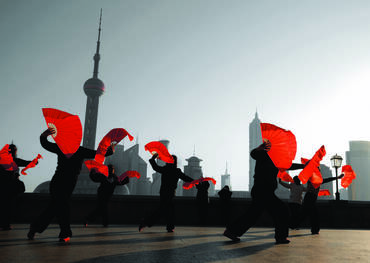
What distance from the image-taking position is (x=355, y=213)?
1370 centimetres

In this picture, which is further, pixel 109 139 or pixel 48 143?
pixel 109 139

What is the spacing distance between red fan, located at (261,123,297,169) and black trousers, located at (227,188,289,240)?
624 mm

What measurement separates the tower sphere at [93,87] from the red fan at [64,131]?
144641 mm

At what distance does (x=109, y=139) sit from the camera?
653 centimetres

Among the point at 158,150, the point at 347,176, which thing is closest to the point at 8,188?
the point at 158,150

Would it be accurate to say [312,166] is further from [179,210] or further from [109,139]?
[179,210]

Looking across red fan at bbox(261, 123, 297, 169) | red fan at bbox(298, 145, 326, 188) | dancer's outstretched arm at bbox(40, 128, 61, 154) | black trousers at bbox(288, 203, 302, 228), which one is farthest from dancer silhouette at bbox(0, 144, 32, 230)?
black trousers at bbox(288, 203, 302, 228)

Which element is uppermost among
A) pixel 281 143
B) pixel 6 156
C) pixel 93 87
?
pixel 93 87

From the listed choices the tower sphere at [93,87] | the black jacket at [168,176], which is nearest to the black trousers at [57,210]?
the black jacket at [168,176]

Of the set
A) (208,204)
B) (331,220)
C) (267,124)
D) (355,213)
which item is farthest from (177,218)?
(267,124)

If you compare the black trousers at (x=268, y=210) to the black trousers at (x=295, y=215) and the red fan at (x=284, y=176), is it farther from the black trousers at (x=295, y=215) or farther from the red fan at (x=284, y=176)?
the black trousers at (x=295, y=215)

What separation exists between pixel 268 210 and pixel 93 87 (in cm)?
14573

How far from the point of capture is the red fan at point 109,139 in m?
6.34

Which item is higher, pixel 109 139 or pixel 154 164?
pixel 109 139
